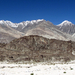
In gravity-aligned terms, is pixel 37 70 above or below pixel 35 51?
below

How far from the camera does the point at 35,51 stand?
4550cm

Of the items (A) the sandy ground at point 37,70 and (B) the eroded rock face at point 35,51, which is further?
(B) the eroded rock face at point 35,51

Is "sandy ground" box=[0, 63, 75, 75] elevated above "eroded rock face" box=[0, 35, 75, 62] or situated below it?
below

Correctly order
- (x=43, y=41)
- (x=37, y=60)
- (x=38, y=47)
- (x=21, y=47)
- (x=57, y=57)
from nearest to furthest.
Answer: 1. (x=37, y=60)
2. (x=57, y=57)
3. (x=21, y=47)
4. (x=38, y=47)
5. (x=43, y=41)

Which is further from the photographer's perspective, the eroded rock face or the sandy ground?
the eroded rock face

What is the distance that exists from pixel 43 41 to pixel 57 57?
21486 millimetres

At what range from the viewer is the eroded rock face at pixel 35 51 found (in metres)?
38.9

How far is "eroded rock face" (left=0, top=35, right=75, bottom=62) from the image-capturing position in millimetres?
38875

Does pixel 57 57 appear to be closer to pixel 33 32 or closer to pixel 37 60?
pixel 37 60

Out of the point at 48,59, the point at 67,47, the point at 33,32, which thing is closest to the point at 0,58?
the point at 48,59

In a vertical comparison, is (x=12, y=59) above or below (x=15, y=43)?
below

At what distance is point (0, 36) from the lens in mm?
147250

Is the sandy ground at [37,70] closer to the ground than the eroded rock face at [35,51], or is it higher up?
closer to the ground

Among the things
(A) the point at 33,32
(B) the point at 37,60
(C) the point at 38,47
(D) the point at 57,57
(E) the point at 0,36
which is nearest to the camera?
(B) the point at 37,60
